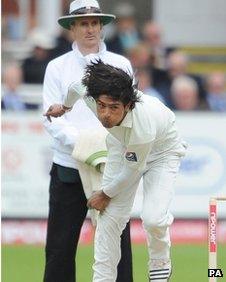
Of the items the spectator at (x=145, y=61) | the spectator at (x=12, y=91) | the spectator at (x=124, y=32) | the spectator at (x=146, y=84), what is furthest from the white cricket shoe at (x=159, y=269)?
the spectator at (x=124, y=32)

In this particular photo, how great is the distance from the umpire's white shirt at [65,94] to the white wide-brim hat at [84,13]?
0.59ft

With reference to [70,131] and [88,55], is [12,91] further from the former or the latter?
[70,131]

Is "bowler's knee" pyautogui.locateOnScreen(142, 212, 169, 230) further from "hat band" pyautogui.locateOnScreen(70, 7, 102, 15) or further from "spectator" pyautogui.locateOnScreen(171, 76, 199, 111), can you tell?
"spectator" pyautogui.locateOnScreen(171, 76, 199, 111)

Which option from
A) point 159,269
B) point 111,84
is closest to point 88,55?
point 111,84

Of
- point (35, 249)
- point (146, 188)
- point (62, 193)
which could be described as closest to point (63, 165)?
point (62, 193)

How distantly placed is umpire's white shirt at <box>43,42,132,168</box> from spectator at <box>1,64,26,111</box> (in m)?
4.65

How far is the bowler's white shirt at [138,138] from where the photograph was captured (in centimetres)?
693

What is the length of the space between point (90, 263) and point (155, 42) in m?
5.37

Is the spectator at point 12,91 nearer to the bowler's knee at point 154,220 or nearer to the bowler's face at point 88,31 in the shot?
the bowler's face at point 88,31

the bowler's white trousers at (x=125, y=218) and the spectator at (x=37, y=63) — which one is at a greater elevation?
the spectator at (x=37, y=63)

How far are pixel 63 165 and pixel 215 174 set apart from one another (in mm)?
4574

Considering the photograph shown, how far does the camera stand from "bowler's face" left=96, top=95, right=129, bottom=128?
268 inches

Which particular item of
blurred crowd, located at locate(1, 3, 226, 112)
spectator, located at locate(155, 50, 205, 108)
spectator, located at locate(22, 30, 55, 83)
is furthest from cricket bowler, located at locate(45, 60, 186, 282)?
spectator, located at locate(22, 30, 55, 83)

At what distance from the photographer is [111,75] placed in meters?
6.86
